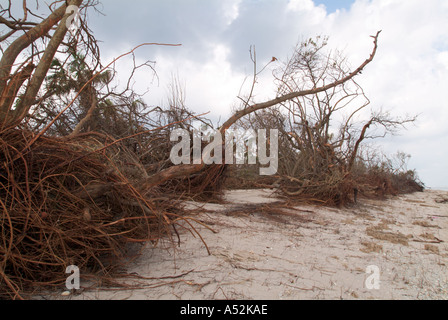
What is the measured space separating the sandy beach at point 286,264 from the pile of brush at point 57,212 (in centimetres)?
24

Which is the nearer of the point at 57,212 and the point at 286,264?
the point at 57,212

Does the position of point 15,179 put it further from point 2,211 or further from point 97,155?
point 97,155

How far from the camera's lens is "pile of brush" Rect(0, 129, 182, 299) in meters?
2.22

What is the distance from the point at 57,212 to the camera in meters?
2.45

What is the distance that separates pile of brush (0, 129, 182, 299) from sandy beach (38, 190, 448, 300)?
0.78ft

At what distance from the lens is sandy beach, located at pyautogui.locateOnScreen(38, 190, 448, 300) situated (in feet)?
7.47

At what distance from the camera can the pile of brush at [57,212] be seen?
87.4 inches

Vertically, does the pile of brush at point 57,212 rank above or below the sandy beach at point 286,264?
above

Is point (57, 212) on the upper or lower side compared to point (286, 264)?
Result: upper

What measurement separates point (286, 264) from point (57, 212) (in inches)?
80.9

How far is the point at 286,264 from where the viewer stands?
114 inches

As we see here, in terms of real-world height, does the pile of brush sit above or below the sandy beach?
above
